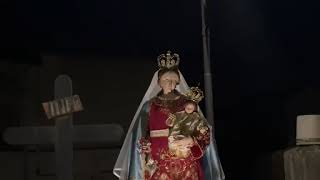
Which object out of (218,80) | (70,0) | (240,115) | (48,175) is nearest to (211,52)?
(218,80)

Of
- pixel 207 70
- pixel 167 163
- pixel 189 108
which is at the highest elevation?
pixel 207 70

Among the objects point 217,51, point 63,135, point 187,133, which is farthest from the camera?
point 217,51

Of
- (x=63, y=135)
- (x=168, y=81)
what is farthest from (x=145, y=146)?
(x=63, y=135)

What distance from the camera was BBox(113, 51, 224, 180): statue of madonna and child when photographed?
157 centimetres

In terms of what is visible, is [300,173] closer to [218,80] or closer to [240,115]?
[240,115]

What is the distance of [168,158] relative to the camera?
1.58 metres

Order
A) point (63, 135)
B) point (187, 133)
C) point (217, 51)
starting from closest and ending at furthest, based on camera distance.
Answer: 1. point (187, 133)
2. point (63, 135)
3. point (217, 51)

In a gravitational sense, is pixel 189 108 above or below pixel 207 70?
below

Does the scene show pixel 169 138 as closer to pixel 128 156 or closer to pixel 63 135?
pixel 128 156

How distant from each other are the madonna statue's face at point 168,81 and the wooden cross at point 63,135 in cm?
30

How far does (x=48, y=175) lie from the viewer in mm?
1846

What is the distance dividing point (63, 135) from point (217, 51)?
0.58m

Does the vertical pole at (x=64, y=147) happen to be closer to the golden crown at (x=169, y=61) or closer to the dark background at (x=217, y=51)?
the dark background at (x=217, y=51)

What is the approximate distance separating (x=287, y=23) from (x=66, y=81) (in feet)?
2.56
